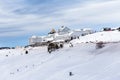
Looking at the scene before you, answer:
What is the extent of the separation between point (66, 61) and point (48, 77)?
7.88ft

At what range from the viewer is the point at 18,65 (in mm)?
20828

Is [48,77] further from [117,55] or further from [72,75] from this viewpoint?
[117,55]

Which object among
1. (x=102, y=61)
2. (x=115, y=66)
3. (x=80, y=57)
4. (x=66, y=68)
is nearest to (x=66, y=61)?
(x=80, y=57)

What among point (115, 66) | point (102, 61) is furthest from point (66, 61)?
point (115, 66)

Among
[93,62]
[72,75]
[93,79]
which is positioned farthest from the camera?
[93,62]

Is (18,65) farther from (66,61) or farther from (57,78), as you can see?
(57,78)

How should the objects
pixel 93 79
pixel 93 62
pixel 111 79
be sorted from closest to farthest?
1. pixel 111 79
2. pixel 93 79
3. pixel 93 62

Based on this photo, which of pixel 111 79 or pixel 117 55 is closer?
pixel 111 79

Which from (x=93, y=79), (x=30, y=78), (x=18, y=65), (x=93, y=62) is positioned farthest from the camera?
(x=18, y=65)

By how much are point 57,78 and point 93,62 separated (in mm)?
1764

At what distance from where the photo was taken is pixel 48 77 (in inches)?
557

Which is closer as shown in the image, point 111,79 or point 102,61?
point 111,79

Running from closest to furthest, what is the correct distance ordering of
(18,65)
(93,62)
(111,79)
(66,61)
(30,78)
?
(111,79)
(93,62)
(30,78)
(66,61)
(18,65)

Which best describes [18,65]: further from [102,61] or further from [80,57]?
[102,61]
